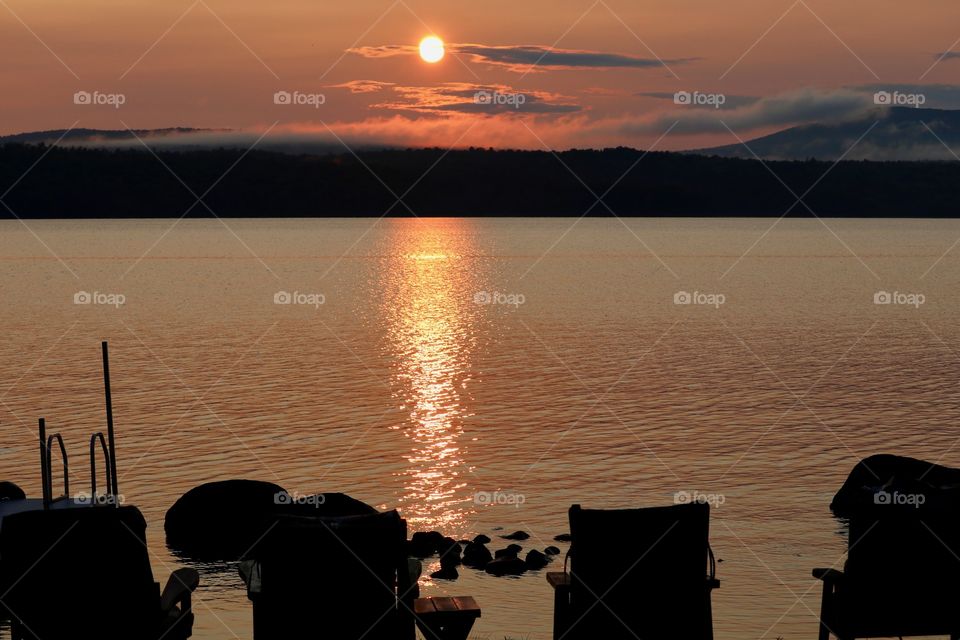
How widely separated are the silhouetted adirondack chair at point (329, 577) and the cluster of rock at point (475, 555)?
904 cm

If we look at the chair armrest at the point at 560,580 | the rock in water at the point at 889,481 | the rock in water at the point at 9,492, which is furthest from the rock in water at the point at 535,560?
the chair armrest at the point at 560,580

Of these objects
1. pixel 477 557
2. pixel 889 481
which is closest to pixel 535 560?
pixel 477 557

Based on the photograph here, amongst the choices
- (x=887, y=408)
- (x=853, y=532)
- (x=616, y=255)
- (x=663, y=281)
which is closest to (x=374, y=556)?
(x=853, y=532)

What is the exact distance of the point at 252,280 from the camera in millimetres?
113938

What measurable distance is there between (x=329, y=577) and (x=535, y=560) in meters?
9.82

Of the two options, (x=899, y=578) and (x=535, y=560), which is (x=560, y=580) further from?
(x=535, y=560)

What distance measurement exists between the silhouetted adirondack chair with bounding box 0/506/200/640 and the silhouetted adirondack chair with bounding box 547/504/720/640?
10.1ft

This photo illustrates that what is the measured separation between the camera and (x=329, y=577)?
8867mm

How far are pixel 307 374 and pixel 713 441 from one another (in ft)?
61.3

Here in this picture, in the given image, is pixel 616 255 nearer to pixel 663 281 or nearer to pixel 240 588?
pixel 663 281

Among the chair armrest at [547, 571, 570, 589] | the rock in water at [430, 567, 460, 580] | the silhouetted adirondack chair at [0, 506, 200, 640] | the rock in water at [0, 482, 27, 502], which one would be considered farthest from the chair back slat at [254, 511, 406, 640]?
the rock in water at [0, 482, 27, 502]

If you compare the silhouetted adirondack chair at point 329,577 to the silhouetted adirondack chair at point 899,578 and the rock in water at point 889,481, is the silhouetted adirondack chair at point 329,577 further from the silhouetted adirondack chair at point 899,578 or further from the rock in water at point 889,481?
the rock in water at point 889,481

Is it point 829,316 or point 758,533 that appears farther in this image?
point 829,316

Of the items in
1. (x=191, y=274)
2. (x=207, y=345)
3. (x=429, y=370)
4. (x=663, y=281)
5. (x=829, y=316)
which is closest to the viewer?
(x=429, y=370)
